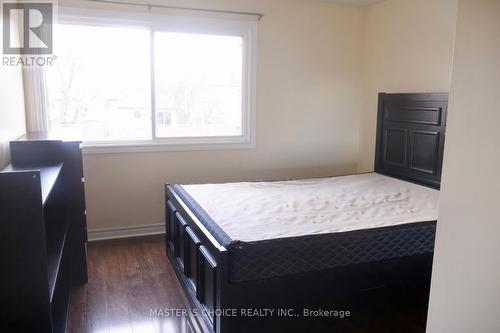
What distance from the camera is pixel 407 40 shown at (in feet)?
12.8

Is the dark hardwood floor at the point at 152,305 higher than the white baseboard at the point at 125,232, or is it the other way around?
the white baseboard at the point at 125,232

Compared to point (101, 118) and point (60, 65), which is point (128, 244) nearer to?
point (101, 118)

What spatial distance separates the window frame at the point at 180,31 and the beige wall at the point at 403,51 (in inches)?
54.8

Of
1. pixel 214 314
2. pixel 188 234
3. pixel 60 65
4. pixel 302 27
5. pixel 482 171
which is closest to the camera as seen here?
pixel 482 171

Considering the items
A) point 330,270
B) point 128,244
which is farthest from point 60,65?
point 330,270

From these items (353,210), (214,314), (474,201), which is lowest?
(214,314)

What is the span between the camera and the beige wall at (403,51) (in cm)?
351

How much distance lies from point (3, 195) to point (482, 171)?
5.48ft

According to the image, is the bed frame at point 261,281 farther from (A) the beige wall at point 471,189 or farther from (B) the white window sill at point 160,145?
(A) the beige wall at point 471,189

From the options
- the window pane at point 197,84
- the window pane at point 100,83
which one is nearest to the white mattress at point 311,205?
the window pane at point 197,84

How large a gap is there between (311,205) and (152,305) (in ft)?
4.48

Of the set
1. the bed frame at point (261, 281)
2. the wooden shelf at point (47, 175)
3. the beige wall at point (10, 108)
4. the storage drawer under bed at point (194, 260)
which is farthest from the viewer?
the beige wall at point (10, 108)

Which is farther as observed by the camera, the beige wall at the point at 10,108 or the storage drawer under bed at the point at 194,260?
the beige wall at the point at 10,108

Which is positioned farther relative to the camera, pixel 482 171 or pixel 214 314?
pixel 214 314
